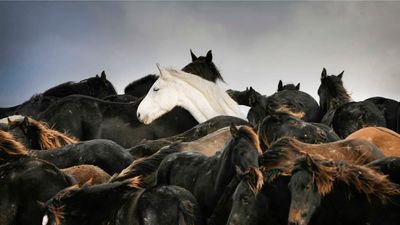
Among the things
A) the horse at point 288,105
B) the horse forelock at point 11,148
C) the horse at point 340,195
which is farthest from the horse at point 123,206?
the horse at point 288,105

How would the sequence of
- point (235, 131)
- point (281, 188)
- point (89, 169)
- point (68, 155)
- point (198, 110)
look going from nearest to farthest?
point (281, 188), point (235, 131), point (89, 169), point (68, 155), point (198, 110)

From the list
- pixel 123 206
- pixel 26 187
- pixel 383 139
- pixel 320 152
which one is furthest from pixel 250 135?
pixel 383 139

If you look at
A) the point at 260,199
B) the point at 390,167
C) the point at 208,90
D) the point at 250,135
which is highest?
the point at 208,90

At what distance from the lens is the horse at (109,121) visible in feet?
34.9

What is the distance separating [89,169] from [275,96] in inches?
136

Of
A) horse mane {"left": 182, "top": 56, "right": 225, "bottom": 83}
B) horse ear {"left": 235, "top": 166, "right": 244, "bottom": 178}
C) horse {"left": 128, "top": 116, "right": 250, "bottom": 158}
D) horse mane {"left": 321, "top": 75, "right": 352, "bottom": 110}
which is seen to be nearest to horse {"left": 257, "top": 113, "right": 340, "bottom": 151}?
horse {"left": 128, "top": 116, "right": 250, "bottom": 158}

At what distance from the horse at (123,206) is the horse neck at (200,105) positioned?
3910 millimetres

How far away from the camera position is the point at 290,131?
8492 mm

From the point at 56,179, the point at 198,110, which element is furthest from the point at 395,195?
the point at 198,110

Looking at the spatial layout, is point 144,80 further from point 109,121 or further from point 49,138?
point 49,138

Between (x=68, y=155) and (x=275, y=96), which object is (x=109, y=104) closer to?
(x=275, y=96)

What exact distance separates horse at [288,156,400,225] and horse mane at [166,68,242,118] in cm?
474

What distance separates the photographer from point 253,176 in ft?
20.9

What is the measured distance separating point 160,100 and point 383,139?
3.08m
